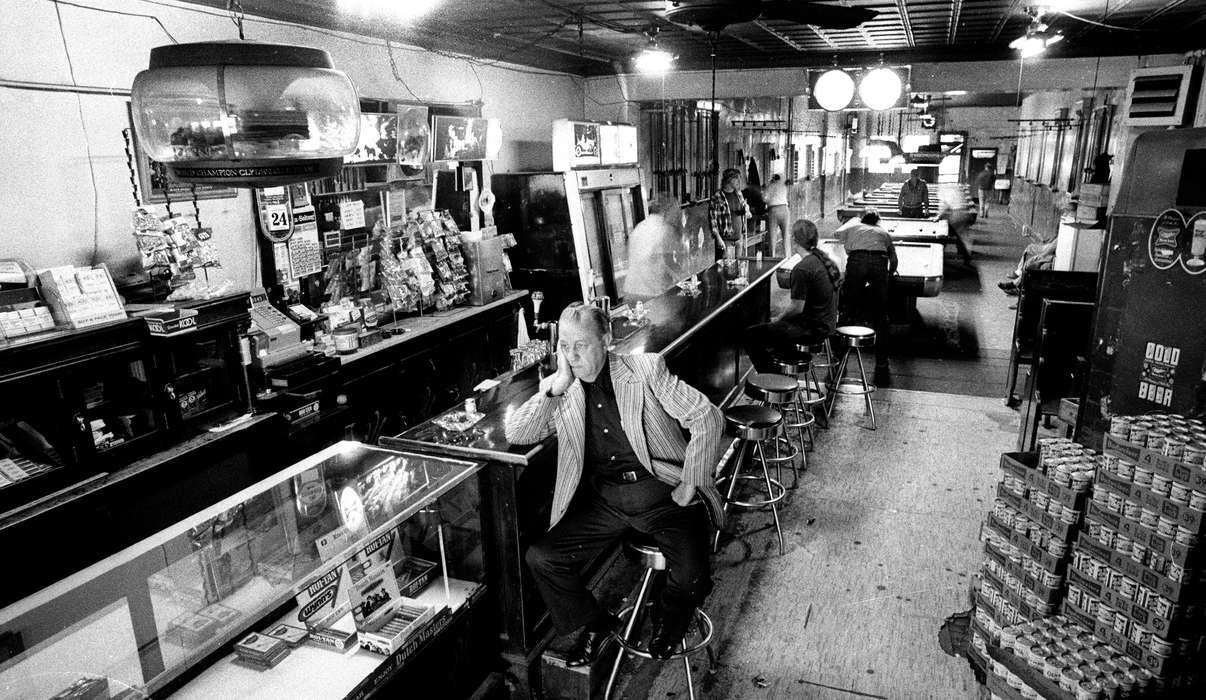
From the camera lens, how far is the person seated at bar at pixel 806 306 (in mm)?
5930

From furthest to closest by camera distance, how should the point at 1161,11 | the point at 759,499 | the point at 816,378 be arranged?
the point at 816,378
the point at 1161,11
the point at 759,499

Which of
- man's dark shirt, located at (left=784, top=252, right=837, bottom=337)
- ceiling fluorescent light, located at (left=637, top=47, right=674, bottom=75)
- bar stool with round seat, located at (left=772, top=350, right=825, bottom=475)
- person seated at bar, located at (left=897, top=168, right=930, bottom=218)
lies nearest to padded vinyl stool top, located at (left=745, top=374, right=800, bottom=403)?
bar stool with round seat, located at (left=772, top=350, right=825, bottom=475)

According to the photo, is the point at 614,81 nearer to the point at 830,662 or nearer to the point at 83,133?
the point at 83,133

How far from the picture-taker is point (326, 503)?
2494mm

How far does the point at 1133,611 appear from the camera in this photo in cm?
273

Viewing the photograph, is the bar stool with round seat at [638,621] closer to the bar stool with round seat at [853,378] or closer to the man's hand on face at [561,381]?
the man's hand on face at [561,381]

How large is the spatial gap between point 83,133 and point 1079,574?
537 cm

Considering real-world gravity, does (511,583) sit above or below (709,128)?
below

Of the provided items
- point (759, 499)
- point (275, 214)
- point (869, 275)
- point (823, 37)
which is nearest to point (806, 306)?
point (759, 499)

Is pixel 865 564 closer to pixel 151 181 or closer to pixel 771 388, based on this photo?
pixel 771 388

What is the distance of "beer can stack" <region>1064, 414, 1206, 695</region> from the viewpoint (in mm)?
2566

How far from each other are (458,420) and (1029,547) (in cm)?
254

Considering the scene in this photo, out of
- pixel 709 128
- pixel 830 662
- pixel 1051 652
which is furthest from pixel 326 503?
pixel 709 128

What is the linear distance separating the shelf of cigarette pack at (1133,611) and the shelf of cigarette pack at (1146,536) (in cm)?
22
